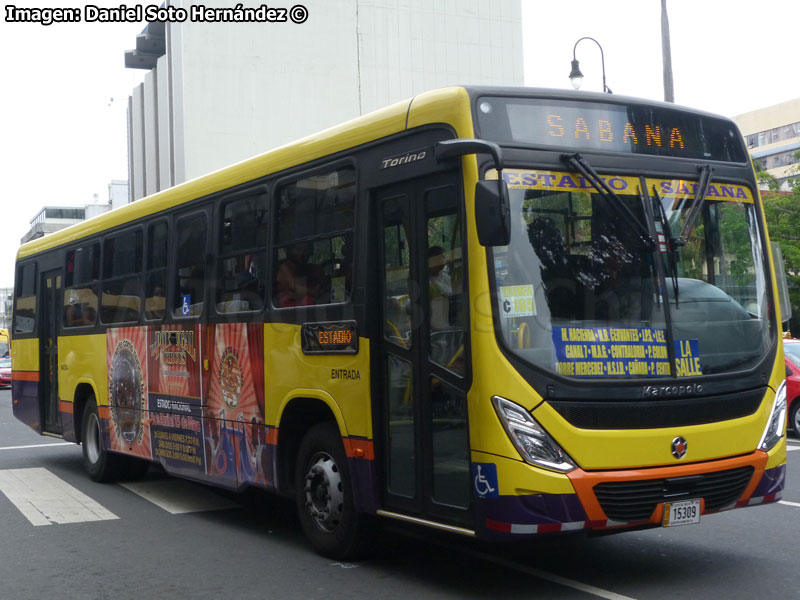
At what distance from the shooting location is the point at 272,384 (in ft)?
27.5

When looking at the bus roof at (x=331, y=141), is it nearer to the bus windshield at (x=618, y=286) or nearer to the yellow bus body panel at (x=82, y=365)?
the bus windshield at (x=618, y=286)

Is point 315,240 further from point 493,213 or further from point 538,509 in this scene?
point 538,509

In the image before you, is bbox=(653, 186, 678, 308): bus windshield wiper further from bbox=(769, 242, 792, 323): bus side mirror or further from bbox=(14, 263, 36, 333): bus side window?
bbox=(14, 263, 36, 333): bus side window

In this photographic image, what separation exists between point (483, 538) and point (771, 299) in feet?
8.82

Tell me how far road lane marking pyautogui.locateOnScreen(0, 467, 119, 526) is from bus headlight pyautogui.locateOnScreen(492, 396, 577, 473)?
17.3ft

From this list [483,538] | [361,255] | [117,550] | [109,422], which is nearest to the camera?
[483,538]

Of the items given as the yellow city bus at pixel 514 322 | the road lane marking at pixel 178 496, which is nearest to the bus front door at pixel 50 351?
the road lane marking at pixel 178 496

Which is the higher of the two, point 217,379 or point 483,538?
point 217,379

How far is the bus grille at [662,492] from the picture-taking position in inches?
239

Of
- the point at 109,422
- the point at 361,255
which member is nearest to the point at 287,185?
the point at 361,255

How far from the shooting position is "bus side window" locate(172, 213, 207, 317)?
9.73m

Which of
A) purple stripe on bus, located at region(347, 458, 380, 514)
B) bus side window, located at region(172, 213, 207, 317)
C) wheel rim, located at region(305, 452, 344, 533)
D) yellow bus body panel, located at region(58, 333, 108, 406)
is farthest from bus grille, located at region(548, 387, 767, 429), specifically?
yellow bus body panel, located at region(58, 333, 108, 406)

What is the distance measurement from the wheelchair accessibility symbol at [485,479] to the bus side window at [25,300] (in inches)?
406

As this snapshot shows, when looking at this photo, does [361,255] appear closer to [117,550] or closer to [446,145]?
Answer: [446,145]
